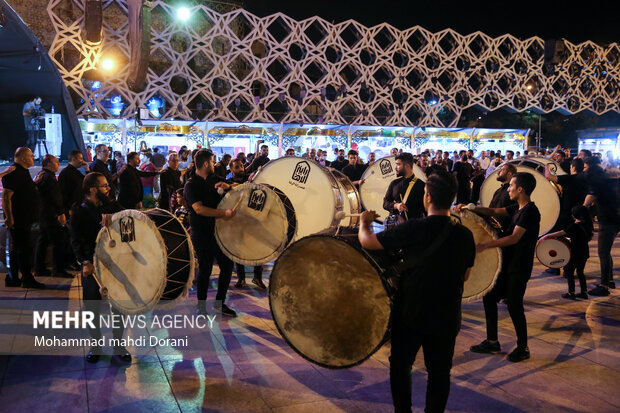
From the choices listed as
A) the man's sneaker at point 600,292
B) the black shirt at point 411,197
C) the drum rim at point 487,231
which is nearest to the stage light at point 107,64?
the black shirt at point 411,197

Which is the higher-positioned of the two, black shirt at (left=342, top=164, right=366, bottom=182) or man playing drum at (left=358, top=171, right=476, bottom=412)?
black shirt at (left=342, top=164, right=366, bottom=182)

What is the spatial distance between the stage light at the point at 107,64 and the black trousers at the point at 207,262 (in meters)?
28.1

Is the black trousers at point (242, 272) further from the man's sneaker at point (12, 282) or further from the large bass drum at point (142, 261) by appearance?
the man's sneaker at point (12, 282)

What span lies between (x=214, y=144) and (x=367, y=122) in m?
14.5

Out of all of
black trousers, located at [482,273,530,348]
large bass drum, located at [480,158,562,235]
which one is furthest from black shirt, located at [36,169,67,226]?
large bass drum, located at [480,158,562,235]

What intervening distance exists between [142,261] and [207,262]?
135 cm

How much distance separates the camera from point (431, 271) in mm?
2938

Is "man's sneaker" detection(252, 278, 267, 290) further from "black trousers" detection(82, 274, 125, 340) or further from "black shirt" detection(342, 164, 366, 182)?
"black shirt" detection(342, 164, 366, 182)

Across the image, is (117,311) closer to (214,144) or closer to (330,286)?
(330,286)

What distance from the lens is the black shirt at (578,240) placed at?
7.14m

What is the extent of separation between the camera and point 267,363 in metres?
4.56

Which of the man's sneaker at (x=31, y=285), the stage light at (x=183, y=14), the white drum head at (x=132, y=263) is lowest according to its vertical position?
the man's sneaker at (x=31, y=285)

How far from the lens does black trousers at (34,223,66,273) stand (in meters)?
7.73

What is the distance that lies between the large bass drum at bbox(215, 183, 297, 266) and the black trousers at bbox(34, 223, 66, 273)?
3649 mm
